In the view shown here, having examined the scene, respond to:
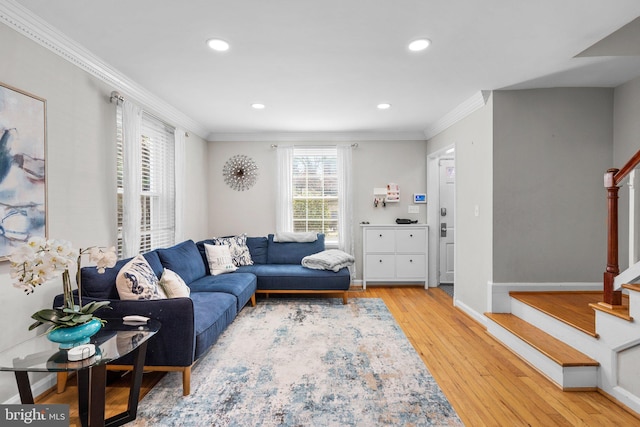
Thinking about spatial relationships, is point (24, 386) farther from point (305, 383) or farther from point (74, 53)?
point (74, 53)

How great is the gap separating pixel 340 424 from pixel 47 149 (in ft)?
8.60

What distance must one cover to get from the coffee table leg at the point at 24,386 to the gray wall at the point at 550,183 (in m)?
3.75

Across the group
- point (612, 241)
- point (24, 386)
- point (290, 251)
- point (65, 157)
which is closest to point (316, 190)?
point (290, 251)

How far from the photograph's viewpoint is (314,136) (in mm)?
5281

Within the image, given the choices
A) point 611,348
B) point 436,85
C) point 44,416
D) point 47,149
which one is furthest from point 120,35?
point 611,348

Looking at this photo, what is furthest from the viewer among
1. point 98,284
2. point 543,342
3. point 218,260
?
point 218,260

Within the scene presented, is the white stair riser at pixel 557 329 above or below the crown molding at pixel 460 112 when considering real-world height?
below

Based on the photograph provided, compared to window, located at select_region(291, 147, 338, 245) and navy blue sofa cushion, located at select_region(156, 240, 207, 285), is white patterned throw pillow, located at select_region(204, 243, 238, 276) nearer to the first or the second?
navy blue sofa cushion, located at select_region(156, 240, 207, 285)

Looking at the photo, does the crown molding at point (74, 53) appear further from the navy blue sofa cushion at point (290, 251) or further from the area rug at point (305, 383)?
the area rug at point (305, 383)

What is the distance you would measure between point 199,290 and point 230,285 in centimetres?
32

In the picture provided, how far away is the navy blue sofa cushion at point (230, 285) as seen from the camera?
3389 mm

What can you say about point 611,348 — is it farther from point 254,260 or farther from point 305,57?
point 254,260

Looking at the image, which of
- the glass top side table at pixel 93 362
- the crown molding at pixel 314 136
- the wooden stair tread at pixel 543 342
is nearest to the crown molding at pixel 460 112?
the crown molding at pixel 314 136

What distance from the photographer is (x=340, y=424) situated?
191cm
